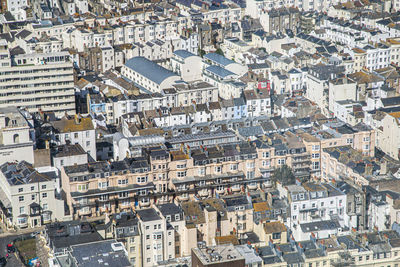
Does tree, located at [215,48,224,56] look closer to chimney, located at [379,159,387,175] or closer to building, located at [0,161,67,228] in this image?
chimney, located at [379,159,387,175]

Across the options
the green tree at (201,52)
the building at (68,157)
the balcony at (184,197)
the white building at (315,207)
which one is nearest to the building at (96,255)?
the balcony at (184,197)

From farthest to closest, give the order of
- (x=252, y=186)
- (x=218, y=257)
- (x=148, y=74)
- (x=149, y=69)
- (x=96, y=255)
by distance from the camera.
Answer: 1. (x=149, y=69)
2. (x=148, y=74)
3. (x=252, y=186)
4. (x=96, y=255)
5. (x=218, y=257)

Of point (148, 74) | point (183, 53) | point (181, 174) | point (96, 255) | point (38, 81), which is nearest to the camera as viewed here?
Result: point (96, 255)

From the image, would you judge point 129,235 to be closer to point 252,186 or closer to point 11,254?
point 11,254

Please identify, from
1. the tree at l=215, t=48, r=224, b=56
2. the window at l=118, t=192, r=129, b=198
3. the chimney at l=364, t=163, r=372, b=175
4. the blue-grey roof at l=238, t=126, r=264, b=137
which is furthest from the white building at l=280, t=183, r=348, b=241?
the tree at l=215, t=48, r=224, b=56

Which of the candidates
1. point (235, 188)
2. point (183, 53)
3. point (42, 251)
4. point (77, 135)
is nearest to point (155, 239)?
point (42, 251)

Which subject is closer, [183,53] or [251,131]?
[251,131]
